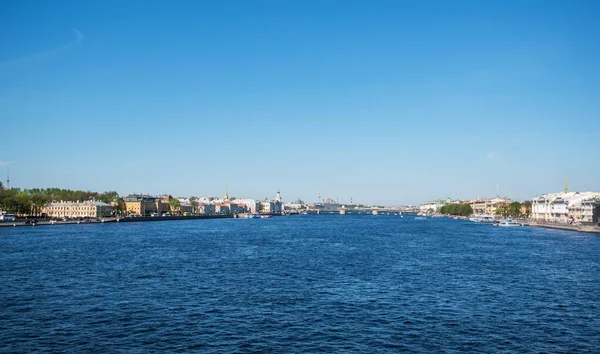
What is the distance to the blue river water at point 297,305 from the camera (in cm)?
1812

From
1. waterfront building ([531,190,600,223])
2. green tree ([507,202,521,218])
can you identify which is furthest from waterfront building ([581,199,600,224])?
green tree ([507,202,521,218])

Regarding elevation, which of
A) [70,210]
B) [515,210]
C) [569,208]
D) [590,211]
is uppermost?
[70,210]

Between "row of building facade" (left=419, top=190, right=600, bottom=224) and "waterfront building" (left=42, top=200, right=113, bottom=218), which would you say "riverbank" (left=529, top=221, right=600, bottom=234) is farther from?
"waterfront building" (left=42, top=200, right=113, bottom=218)

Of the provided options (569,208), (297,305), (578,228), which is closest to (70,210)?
(578,228)

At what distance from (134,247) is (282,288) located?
31.0 m

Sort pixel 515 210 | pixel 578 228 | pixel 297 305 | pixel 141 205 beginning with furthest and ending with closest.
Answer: pixel 141 205 < pixel 515 210 < pixel 578 228 < pixel 297 305

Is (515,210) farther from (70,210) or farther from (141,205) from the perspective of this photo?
(70,210)

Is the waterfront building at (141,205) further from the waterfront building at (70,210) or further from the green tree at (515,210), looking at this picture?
the green tree at (515,210)

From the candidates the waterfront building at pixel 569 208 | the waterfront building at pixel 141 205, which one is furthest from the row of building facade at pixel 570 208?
the waterfront building at pixel 141 205

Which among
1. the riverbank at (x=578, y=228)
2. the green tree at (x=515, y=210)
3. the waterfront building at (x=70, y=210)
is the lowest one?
the riverbank at (x=578, y=228)

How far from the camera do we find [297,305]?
78.3 ft

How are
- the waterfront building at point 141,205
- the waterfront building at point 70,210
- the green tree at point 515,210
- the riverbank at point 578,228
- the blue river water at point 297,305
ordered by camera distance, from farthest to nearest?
the waterfront building at point 141,205, the green tree at point 515,210, the waterfront building at point 70,210, the riverbank at point 578,228, the blue river water at point 297,305

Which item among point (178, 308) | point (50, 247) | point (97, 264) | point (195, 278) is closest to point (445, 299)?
point (178, 308)

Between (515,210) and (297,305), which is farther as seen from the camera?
(515,210)
